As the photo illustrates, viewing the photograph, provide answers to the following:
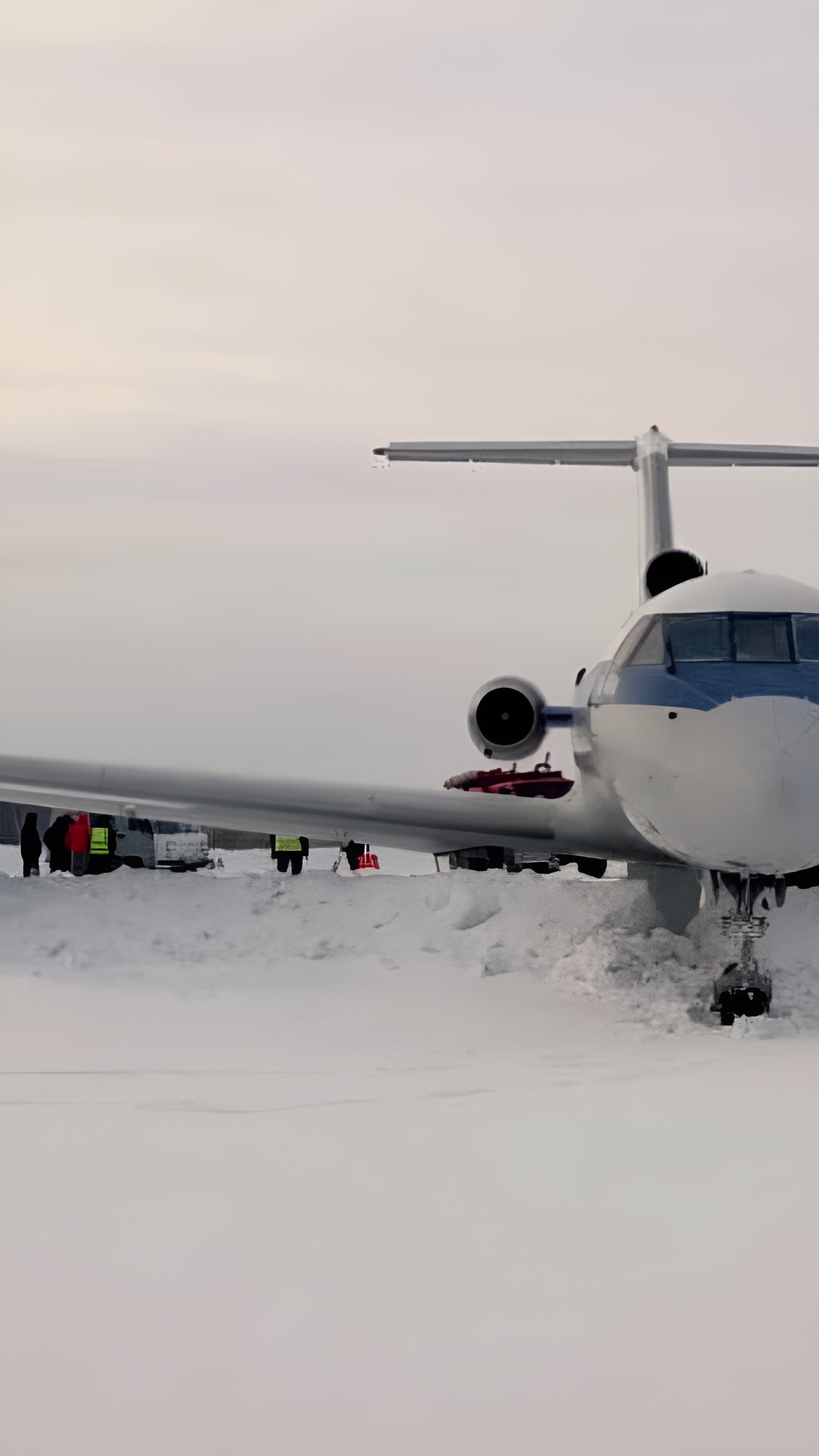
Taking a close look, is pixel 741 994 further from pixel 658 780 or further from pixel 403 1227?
pixel 403 1227

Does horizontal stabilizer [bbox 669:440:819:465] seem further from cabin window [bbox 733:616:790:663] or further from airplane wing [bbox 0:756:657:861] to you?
cabin window [bbox 733:616:790:663]

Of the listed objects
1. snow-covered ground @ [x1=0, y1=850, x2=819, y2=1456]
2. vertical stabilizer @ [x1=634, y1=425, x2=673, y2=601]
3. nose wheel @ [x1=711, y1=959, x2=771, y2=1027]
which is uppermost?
vertical stabilizer @ [x1=634, y1=425, x2=673, y2=601]

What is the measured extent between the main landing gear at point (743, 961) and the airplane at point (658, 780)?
0.05 ft

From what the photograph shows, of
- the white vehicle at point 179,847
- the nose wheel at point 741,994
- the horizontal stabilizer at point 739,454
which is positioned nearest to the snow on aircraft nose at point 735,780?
the nose wheel at point 741,994

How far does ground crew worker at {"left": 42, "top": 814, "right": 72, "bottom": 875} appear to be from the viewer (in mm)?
20891

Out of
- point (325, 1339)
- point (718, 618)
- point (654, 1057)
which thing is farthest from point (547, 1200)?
point (718, 618)

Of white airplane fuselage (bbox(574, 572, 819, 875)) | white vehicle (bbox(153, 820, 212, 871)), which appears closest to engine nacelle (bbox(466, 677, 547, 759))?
white airplane fuselage (bbox(574, 572, 819, 875))

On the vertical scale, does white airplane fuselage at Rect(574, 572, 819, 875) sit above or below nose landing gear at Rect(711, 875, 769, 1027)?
above

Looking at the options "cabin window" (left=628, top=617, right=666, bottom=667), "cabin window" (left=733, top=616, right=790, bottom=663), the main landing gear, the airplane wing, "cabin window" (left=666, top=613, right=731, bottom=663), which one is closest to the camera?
the main landing gear

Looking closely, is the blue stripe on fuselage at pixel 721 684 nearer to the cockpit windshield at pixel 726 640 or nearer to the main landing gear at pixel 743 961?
the cockpit windshield at pixel 726 640

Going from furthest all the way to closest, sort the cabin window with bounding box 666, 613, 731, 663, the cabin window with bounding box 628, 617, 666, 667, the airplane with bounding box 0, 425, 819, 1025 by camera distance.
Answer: the cabin window with bounding box 628, 617, 666, 667
the cabin window with bounding box 666, 613, 731, 663
the airplane with bounding box 0, 425, 819, 1025

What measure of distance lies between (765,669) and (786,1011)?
2423 mm

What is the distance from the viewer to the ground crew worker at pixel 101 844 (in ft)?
62.4

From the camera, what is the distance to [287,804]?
40.2 ft
